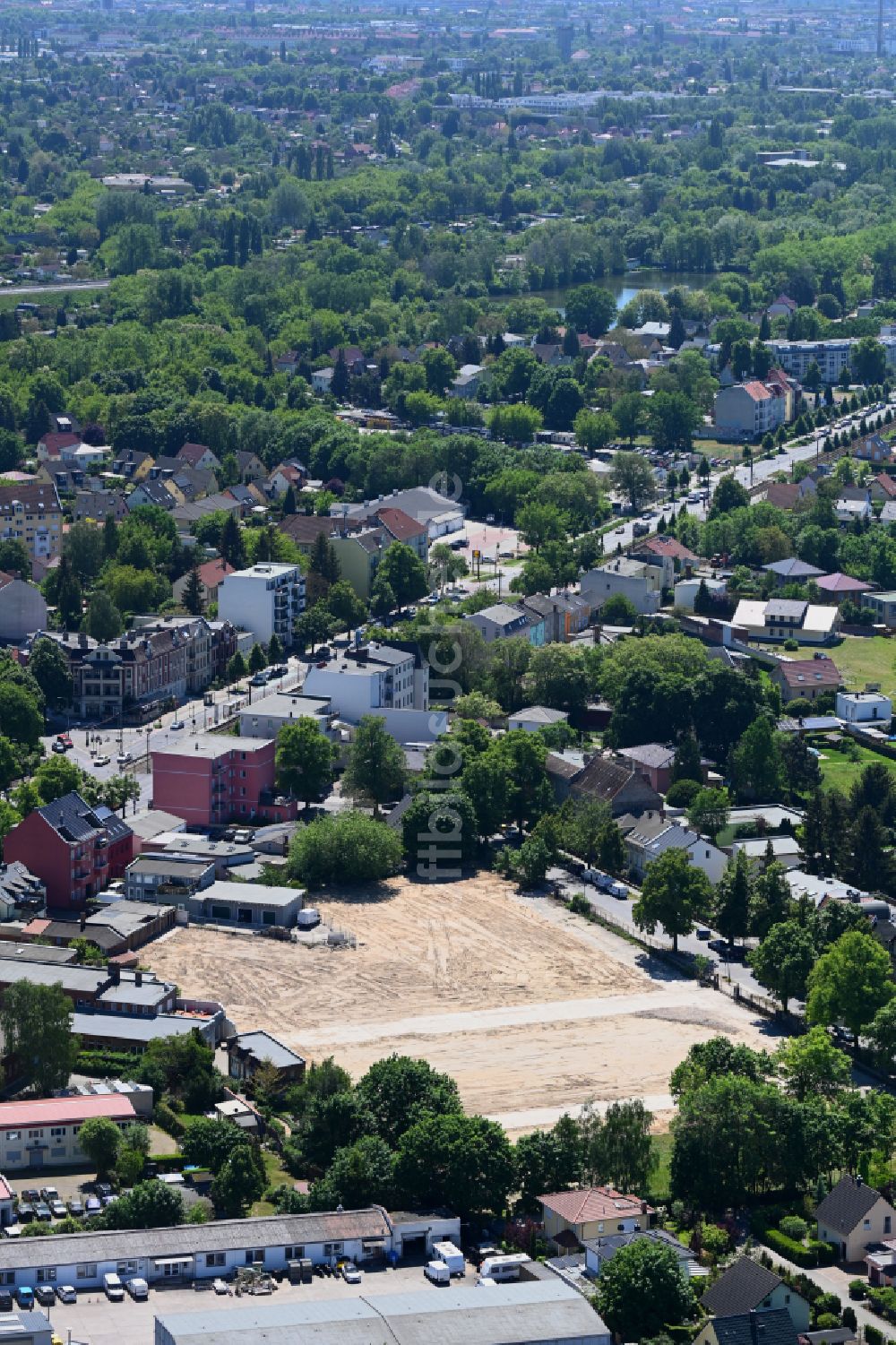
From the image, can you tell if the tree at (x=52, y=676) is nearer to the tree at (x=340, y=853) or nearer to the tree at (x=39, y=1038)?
the tree at (x=340, y=853)

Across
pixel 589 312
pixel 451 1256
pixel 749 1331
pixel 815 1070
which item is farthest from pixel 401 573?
pixel 589 312

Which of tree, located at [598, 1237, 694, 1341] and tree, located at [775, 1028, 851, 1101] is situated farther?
tree, located at [775, 1028, 851, 1101]

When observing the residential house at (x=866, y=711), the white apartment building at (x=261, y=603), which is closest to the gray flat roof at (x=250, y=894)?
the white apartment building at (x=261, y=603)

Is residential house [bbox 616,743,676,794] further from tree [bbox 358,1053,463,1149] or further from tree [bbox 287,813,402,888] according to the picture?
tree [bbox 358,1053,463,1149]

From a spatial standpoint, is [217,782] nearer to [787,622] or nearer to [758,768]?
[758,768]

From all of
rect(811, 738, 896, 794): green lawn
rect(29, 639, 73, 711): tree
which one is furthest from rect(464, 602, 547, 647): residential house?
rect(29, 639, 73, 711): tree

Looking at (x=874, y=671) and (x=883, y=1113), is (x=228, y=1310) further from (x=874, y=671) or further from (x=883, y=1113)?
(x=874, y=671)
